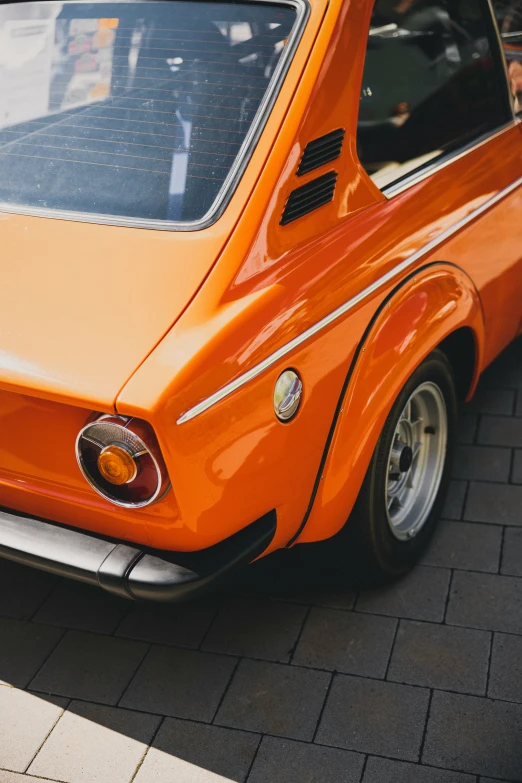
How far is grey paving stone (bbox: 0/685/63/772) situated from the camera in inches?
90.7

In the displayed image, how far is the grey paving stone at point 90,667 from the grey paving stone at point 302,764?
0.51m

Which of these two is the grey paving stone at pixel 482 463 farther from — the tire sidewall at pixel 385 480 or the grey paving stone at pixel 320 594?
the grey paving stone at pixel 320 594

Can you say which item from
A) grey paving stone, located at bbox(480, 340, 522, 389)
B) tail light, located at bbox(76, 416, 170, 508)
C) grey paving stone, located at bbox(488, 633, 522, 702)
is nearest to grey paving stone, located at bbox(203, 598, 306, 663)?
grey paving stone, located at bbox(488, 633, 522, 702)

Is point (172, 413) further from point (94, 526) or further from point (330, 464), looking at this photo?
point (330, 464)

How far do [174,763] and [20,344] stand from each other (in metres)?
1.23

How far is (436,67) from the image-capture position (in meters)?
2.78

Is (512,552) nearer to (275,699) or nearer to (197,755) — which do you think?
(275,699)

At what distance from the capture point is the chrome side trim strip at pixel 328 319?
5.99 feet

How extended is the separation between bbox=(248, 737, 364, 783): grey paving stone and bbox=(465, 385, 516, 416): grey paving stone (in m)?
1.90

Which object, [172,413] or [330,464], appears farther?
[330,464]

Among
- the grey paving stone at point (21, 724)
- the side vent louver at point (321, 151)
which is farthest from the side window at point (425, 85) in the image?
the grey paving stone at point (21, 724)

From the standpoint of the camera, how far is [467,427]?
11.8 feet

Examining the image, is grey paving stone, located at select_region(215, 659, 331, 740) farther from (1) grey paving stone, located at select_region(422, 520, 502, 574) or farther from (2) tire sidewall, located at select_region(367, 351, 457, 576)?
(1) grey paving stone, located at select_region(422, 520, 502, 574)

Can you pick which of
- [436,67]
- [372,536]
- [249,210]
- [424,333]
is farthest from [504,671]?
[436,67]
